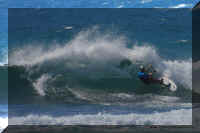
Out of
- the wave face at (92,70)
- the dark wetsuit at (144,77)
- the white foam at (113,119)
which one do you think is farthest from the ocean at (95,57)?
the white foam at (113,119)

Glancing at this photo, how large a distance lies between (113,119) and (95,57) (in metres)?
1.24

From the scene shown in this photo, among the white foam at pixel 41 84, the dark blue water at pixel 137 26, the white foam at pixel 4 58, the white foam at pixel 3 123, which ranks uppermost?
the dark blue water at pixel 137 26

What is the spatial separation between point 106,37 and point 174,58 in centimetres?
136

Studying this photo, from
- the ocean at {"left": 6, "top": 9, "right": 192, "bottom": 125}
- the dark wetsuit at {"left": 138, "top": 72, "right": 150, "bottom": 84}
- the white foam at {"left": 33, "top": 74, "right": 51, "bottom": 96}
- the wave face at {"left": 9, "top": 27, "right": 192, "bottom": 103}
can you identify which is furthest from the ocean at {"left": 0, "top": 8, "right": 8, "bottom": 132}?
the dark wetsuit at {"left": 138, "top": 72, "right": 150, "bottom": 84}

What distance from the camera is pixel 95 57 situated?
4.32m

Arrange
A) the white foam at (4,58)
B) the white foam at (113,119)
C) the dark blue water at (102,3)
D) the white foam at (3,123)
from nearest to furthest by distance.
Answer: the white foam at (3,123), the white foam at (113,119), the dark blue water at (102,3), the white foam at (4,58)

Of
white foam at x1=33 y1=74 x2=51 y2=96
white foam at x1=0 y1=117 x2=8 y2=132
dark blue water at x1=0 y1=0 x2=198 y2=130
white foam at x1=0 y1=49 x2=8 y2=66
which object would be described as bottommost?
white foam at x1=0 y1=117 x2=8 y2=132

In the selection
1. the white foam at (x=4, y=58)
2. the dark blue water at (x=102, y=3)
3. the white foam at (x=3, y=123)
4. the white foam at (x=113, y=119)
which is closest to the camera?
the white foam at (x=3, y=123)

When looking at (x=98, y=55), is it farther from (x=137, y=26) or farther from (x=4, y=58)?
(x=4, y=58)

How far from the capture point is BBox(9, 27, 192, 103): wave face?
13.9 feet

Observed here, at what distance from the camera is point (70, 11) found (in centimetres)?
421

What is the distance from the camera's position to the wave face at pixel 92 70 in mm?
4227

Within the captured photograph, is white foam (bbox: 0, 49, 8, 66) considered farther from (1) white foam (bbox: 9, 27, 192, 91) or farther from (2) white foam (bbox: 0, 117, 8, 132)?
(2) white foam (bbox: 0, 117, 8, 132)

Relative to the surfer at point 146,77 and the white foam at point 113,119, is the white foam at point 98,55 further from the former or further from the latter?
the white foam at point 113,119
